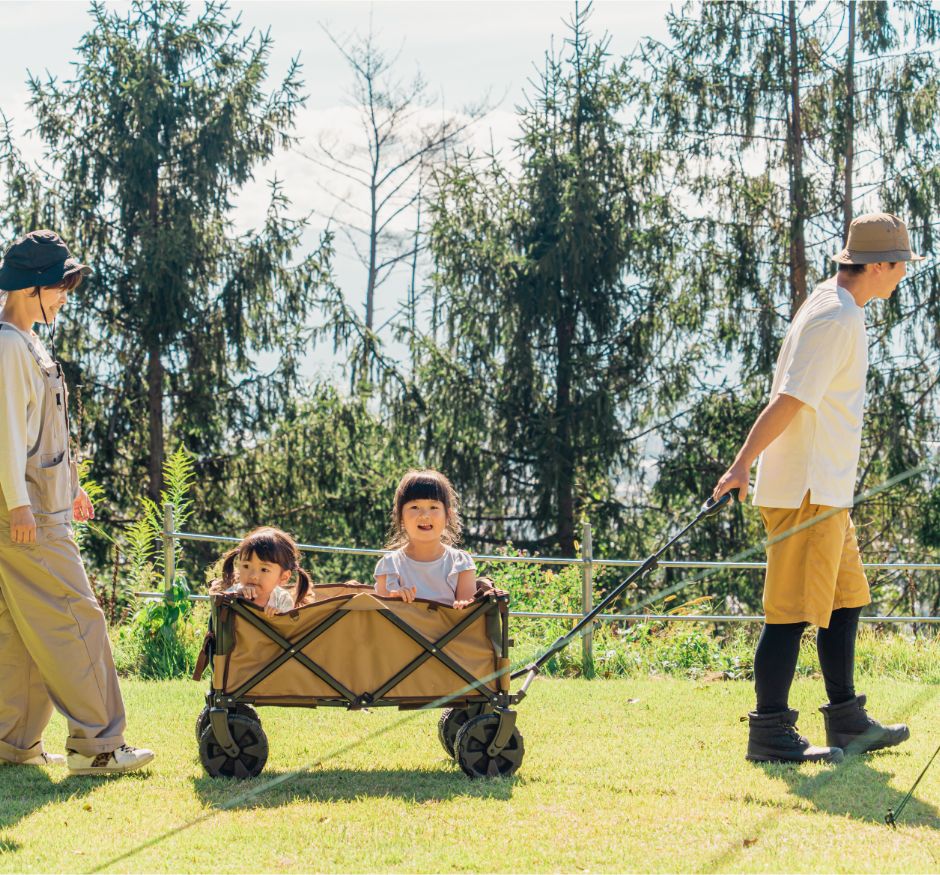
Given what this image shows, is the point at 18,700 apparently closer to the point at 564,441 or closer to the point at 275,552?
the point at 275,552

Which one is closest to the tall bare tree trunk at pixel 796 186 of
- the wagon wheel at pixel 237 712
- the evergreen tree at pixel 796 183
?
the evergreen tree at pixel 796 183

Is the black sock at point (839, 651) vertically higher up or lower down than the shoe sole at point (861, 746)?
higher up

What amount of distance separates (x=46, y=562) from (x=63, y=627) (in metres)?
0.24

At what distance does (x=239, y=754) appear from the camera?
4.40 metres

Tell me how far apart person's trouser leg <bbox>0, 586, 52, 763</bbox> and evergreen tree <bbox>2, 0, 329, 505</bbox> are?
444 inches

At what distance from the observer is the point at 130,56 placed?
53.2 ft

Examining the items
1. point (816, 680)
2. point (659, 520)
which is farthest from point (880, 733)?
point (659, 520)

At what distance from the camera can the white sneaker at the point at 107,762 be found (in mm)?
4391

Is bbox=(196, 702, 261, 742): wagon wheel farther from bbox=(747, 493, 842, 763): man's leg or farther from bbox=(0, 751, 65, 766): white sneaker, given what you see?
bbox=(747, 493, 842, 763): man's leg

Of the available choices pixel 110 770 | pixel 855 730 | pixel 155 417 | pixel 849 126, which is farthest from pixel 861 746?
pixel 849 126

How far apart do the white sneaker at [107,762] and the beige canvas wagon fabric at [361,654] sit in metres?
0.43

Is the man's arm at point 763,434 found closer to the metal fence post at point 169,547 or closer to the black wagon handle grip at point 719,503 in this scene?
the black wagon handle grip at point 719,503

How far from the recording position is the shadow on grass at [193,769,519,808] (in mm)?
4125

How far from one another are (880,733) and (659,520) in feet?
37.3
